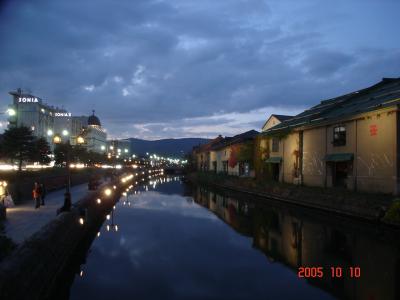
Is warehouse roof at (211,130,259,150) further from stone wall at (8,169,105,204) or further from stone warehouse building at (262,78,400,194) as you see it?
stone wall at (8,169,105,204)

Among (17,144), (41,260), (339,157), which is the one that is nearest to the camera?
(41,260)

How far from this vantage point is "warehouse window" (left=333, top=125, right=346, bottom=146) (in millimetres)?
29391

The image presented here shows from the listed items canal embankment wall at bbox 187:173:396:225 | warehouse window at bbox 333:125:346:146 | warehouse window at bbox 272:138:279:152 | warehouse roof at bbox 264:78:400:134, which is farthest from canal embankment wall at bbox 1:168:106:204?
warehouse window at bbox 333:125:346:146

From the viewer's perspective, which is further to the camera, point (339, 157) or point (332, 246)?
point (339, 157)

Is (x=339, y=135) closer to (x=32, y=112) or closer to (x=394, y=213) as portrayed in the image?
(x=394, y=213)

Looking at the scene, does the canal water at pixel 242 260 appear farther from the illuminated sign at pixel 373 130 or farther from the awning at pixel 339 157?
the illuminated sign at pixel 373 130

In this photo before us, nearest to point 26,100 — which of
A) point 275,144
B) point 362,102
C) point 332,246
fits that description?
point 275,144

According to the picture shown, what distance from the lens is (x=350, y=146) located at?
28.3m

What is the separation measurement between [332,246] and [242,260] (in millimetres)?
4256

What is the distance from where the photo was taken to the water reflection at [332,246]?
37.0ft

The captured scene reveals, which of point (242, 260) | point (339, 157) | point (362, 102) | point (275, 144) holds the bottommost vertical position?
point (242, 260)

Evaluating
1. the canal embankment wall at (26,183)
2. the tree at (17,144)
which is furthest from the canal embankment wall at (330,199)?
the tree at (17,144)

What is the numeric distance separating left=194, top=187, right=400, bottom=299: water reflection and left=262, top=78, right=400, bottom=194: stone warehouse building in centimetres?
487

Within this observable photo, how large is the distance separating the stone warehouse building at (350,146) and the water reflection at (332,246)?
16.0 feet
